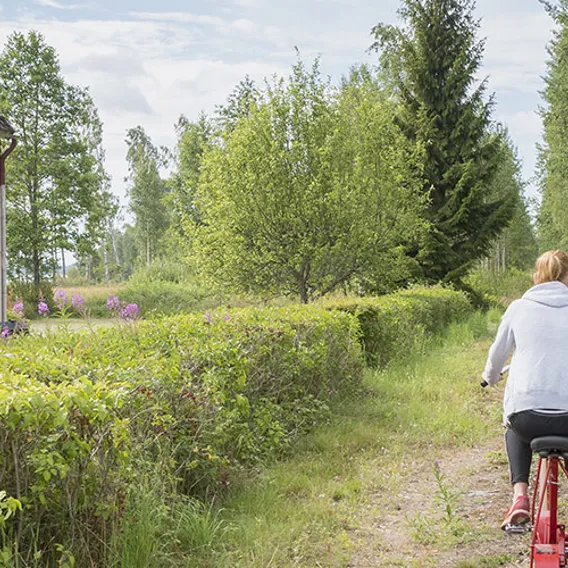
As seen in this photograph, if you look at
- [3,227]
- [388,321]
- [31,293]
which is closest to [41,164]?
[31,293]

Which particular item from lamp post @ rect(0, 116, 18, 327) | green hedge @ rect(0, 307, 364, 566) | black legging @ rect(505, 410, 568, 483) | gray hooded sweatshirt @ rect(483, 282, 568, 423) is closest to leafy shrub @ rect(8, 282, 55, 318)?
lamp post @ rect(0, 116, 18, 327)

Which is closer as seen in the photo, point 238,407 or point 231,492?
point 231,492

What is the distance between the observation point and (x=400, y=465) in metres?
6.30

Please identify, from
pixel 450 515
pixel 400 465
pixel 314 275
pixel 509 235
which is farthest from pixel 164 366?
pixel 509 235

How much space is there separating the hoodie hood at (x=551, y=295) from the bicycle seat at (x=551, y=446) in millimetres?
809

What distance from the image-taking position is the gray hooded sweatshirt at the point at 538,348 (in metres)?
3.77

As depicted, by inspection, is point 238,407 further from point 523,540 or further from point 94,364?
point 523,540

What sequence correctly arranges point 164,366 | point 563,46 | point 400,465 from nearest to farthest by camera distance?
point 164,366 < point 400,465 < point 563,46

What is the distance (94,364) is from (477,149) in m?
22.5

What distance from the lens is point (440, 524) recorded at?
4910 millimetres

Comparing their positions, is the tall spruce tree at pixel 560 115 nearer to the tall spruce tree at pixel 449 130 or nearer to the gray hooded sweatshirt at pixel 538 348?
the tall spruce tree at pixel 449 130

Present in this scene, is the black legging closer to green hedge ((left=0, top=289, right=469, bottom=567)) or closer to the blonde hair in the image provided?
the blonde hair

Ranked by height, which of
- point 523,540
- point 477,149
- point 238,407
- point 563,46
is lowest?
point 523,540

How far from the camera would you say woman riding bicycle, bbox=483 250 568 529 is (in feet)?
12.3
